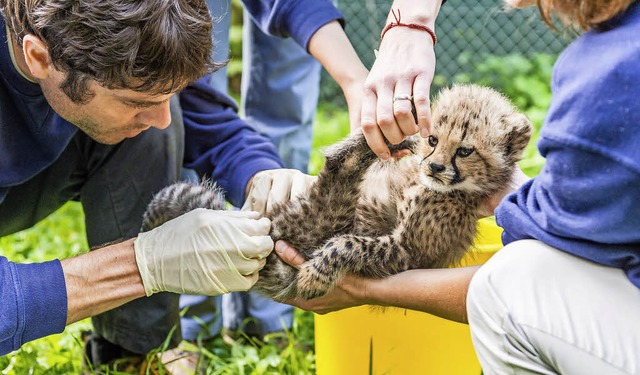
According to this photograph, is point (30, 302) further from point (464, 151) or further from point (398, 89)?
point (464, 151)

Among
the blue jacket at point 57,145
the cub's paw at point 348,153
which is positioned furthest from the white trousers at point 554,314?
the blue jacket at point 57,145

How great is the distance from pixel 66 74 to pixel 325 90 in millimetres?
3995

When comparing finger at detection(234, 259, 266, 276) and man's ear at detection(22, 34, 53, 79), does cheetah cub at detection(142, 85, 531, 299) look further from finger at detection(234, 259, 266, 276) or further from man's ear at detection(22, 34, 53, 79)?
man's ear at detection(22, 34, 53, 79)

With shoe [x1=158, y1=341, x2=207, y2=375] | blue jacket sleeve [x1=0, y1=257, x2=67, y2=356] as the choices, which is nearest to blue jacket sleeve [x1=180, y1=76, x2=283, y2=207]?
shoe [x1=158, y1=341, x2=207, y2=375]

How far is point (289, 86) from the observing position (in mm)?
3535

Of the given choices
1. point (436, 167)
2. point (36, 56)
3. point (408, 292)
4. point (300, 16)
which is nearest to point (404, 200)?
point (436, 167)

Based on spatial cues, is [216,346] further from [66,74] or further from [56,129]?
[66,74]

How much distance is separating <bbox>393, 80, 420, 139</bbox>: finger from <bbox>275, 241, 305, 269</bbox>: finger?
505 mm

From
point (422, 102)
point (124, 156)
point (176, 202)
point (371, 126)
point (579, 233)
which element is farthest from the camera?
point (124, 156)

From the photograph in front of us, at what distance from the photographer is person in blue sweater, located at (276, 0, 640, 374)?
5.35ft

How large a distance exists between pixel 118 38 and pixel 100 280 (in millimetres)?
680

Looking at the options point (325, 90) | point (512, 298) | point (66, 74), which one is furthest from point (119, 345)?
point (325, 90)

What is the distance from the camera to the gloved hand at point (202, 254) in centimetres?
231

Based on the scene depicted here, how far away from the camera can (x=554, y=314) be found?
1770 mm
